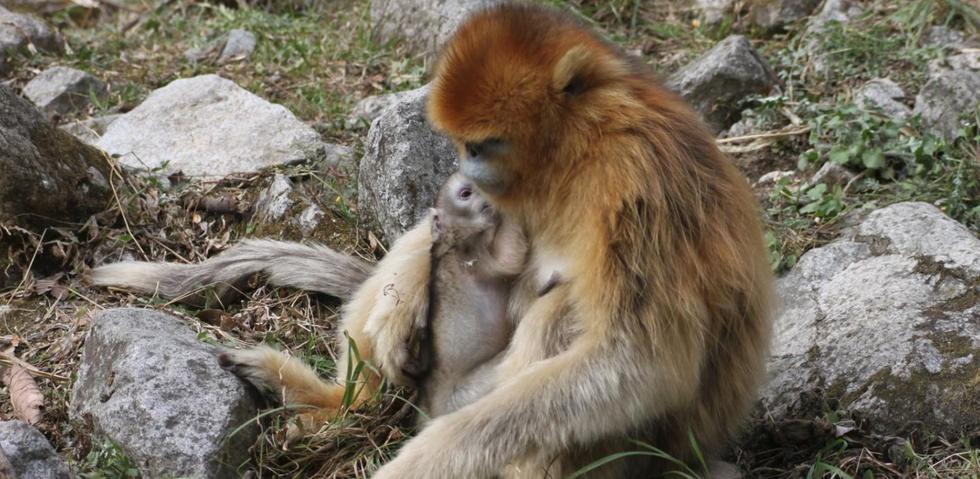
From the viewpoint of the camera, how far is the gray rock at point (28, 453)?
394 cm

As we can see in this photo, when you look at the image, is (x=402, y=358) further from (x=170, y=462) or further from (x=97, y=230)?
(x=97, y=230)

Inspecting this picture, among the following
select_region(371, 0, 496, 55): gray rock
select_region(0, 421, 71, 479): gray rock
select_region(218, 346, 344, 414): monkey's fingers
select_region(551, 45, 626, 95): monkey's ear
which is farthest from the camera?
select_region(371, 0, 496, 55): gray rock

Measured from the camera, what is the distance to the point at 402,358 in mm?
4461

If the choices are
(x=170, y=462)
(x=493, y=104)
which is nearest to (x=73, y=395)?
(x=170, y=462)

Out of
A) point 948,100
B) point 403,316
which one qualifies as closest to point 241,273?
point 403,316

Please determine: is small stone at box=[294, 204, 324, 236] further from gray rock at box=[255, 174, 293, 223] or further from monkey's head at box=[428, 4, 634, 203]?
monkey's head at box=[428, 4, 634, 203]

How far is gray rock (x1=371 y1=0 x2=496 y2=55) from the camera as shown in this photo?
8117 millimetres

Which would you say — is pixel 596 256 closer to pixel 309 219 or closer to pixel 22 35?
pixel 309 219

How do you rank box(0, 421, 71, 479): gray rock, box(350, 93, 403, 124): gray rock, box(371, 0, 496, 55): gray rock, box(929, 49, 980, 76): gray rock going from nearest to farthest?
1. box(0, 421, 71, 479): gray rock
2. box(929, 49, 980, 76): gray rock
3. box(350, 93, 403, 124): gray rock
4. box(371, 0, 496, 55): gray rock

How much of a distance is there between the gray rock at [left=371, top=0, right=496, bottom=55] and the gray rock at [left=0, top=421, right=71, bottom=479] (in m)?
4.62

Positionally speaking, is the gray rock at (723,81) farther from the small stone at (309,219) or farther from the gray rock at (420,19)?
the small stone at (309,219)

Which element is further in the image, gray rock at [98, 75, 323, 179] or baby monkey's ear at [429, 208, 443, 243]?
gray rock at [98, 75, 323, 179]

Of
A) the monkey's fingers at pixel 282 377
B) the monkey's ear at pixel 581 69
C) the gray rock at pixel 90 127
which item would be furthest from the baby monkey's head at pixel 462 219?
the gray rock at pixel 90 127

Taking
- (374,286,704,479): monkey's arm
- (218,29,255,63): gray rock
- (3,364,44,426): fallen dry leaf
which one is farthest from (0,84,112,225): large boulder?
(374,286,704,479): monkey's arm
